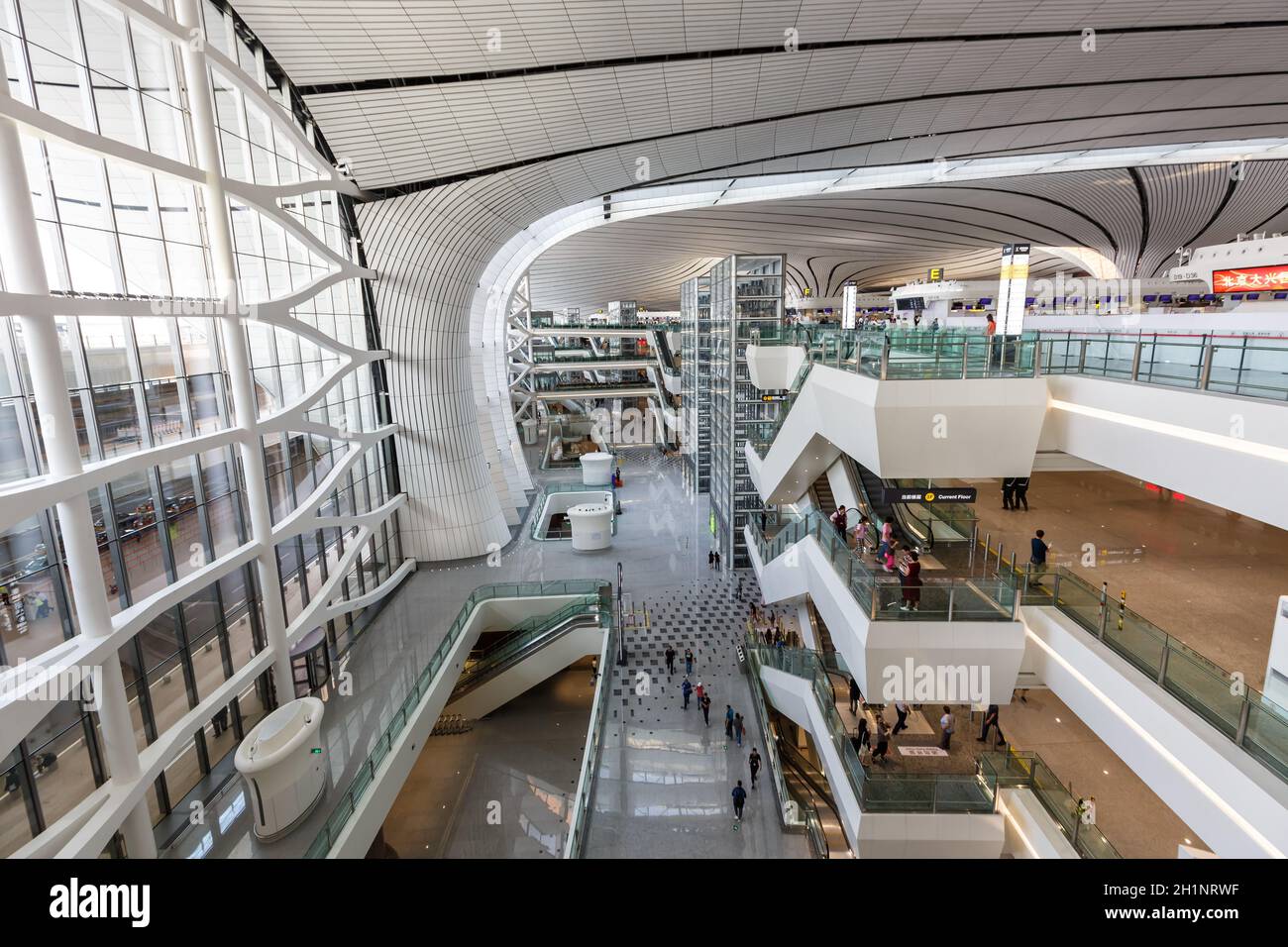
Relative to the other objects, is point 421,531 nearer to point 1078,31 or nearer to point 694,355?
point 694,355

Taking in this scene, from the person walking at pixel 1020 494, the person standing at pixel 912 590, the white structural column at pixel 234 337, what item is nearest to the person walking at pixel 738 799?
the person standing at pixel 912 590

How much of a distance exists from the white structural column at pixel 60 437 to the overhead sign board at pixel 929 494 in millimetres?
8539

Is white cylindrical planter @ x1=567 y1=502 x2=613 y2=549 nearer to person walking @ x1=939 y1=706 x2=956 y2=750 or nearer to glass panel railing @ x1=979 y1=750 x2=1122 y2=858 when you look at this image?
person walking @ x1=939 y1=706 x2=956 y2=750

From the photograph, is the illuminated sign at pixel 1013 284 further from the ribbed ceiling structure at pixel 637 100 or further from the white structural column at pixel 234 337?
the white structural column at pixel 234 337

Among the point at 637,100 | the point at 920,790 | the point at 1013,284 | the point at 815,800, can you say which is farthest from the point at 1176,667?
the point at 637,100

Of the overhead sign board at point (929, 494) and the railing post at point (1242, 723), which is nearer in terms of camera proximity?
the railing post at point (1242, 723)

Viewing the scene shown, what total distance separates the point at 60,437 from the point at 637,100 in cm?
1076

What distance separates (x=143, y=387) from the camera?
7.90 meters

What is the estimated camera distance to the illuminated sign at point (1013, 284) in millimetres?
9719

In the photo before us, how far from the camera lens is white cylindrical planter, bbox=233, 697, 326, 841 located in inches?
303

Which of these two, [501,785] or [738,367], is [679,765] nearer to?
[501,785]

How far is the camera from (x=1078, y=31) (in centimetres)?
1105
